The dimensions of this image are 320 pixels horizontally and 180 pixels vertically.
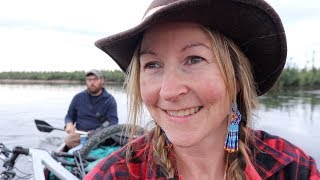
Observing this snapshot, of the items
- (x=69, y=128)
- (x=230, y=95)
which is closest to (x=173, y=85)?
(x=230, y=95)

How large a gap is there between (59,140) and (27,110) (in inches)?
496

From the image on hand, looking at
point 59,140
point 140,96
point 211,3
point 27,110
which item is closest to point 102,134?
point 140,96

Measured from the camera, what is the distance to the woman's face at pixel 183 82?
1.54 meters

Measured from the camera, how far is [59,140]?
14.7m

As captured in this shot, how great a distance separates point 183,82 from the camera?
1536 mm

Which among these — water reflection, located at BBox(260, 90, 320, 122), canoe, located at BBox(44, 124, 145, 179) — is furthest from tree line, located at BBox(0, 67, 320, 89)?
canoe, located at BBox(44, 124, 145, 179)

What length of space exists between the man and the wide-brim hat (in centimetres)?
713

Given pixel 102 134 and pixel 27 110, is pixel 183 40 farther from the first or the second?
pixel 27 110

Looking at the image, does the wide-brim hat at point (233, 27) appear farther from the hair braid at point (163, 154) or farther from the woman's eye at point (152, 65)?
the hair braid at point (163, 154)

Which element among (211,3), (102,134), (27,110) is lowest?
(27,110)

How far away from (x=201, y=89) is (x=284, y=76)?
56734 millimetres

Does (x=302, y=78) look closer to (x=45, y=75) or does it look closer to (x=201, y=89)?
(x=45, y=75)

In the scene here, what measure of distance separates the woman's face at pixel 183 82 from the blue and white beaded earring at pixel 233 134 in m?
→ 0.16

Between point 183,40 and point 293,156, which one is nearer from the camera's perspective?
point 183,40
